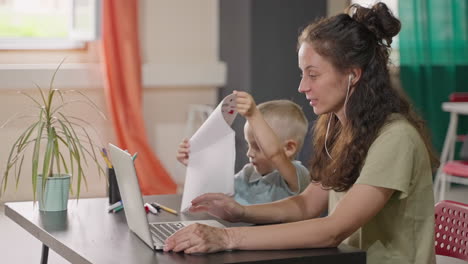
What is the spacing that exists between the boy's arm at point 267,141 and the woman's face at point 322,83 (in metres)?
0.31

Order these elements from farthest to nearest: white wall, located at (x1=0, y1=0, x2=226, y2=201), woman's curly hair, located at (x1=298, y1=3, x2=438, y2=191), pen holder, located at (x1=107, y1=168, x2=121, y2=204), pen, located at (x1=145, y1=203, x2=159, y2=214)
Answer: white wall, located at (x1=0, y1=0, x2=226, y2=201) → pen holder, located at (x1=107, y1=168, x2=121, y2=204) → pen, located at (x1=145, y1=203, x2=159, y2=214) → woman's curly hair, located at (x1=298, y1=3, x2=438, y2=191)

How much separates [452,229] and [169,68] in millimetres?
3691

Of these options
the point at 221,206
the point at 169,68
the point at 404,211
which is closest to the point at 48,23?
the point at 169,68

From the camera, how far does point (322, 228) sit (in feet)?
6.12

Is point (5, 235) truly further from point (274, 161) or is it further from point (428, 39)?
point (428, 39)

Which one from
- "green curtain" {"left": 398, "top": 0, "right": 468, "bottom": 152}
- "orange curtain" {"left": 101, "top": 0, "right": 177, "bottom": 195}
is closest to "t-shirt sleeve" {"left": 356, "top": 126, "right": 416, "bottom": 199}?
"orange curtain" {"left": 101, "top": 0, "right": 177, "bottom": 195}

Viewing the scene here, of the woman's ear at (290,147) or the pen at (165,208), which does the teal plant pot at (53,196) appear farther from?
the woman's ear at (290,147)

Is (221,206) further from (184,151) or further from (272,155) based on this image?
(272,155)

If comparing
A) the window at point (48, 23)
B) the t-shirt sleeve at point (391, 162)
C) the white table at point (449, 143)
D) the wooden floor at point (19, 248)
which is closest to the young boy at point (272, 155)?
the t-shirt sleeve at point (391, 162)

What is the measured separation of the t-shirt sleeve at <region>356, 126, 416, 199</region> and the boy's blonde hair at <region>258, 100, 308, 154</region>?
870 mm

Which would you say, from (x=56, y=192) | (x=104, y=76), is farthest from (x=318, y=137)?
(x=104, y=76)

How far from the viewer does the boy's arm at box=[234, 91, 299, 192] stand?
235cm

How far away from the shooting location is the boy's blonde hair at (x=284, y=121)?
9.32ft

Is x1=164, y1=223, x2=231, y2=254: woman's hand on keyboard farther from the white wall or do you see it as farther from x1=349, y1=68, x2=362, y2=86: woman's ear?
the white wall
